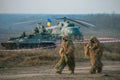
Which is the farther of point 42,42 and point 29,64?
point 42,42

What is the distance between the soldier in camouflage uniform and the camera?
10.7 m

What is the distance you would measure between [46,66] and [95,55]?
8.88 ft

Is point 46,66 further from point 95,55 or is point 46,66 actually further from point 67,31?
point 67,31

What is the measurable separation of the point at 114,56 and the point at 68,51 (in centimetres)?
575

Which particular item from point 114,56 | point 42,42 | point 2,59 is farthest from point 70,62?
point 42,42

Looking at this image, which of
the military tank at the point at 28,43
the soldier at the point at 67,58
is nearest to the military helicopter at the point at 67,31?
the military tank at the point at 28,43

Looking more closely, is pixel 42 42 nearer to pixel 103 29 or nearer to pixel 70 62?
pixel 70 62

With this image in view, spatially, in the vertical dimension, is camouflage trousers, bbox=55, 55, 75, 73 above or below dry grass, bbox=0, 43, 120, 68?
above

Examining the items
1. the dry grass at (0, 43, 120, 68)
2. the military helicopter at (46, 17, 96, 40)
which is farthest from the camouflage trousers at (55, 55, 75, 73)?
the military helicopter at (46, 17, 96, 40)

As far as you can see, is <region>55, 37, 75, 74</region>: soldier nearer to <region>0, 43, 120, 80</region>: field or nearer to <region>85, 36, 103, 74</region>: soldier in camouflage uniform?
<region>0, 43, 120, 80</region>: field

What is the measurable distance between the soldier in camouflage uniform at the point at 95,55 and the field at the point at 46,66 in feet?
0.65

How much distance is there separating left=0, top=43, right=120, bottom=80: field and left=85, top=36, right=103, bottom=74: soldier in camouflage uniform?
0.65 feet

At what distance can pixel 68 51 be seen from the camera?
34.6ft

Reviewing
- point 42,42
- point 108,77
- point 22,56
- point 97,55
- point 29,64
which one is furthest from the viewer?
point 42,42
